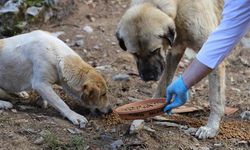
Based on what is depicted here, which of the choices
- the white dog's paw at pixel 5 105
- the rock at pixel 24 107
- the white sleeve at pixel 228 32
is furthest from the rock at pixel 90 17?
the white sleeve at pixel 228 32

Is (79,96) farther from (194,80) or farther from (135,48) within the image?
(194,80)

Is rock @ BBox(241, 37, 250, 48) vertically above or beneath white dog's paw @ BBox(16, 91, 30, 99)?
beneath

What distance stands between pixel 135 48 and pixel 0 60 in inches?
57.2

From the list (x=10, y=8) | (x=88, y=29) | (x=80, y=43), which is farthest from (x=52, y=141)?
(x=88, y=29)

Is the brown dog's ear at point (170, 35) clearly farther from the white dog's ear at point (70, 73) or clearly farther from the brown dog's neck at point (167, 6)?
the white dog's ear at point (70, 73)

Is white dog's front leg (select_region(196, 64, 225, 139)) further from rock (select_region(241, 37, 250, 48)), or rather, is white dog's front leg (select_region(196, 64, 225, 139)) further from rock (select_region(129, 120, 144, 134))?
rock (select_region(241, 37, 250, 48))

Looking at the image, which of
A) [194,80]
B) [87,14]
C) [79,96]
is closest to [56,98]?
[79,96]

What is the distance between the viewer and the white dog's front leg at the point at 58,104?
5.39m

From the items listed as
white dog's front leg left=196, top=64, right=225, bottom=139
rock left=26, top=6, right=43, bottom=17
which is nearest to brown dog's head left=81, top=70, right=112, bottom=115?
white dog's front leg left=196, top=64, right=225, bottom=139

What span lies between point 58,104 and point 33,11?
3389 mm

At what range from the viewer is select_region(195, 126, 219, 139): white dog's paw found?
543 centimetres

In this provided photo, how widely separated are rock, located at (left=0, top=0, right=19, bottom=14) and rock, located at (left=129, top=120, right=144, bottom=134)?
11.8ft

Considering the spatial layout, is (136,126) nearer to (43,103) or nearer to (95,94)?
(95,94)

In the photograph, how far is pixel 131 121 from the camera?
547 centimetres
